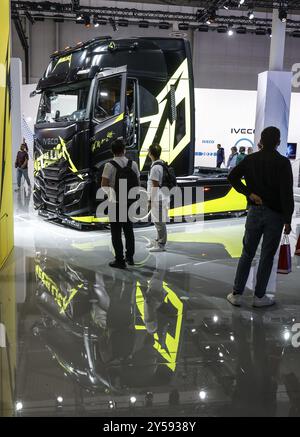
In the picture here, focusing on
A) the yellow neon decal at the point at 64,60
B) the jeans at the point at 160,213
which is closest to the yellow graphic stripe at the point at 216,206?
the jeans at the point at 160,213

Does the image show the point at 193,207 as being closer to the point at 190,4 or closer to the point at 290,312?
the point at 290,312

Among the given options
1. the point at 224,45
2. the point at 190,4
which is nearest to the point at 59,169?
the point at 190,4

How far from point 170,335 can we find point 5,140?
288 cm

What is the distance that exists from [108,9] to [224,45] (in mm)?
5858

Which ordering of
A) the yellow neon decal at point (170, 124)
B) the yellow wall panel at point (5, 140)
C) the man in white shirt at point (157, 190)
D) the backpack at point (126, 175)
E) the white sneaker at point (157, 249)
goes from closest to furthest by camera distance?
1. the yellow wall panel at point (5, 140)
2. the backpack at point (126, 175)
3. the man in white shirt at point (157, 190)
4. the white sneaker at point (157, 249)
5. the yellow neon decal at point (170, 124)

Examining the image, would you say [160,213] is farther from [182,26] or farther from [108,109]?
[182,26]

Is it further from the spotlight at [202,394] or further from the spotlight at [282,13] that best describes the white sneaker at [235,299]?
the spotlight at [282,13]

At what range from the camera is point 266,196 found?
143 inches

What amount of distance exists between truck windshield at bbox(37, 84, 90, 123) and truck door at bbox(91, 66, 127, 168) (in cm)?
30

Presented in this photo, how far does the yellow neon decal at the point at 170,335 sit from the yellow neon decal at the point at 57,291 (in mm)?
604

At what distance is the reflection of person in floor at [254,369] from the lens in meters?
2.42

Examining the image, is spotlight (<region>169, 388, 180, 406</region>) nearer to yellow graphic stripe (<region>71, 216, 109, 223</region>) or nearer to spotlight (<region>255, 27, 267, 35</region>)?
yellow graphic stripe (<region>71, 216, 109, 223</region>)

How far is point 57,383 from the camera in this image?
8.57ft

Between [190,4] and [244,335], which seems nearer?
[244,335]
